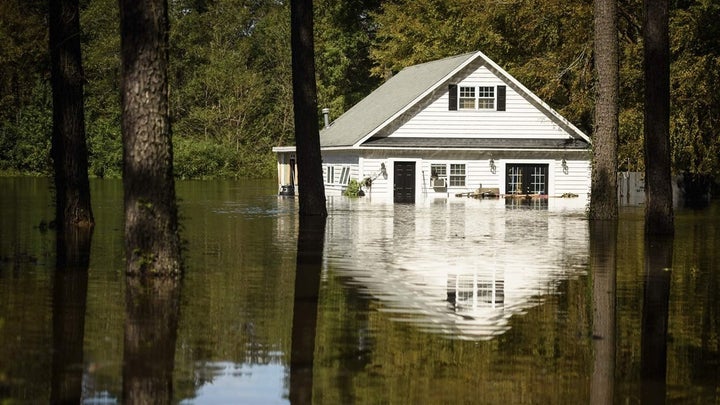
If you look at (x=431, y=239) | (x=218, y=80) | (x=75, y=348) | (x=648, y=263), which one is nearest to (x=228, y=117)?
(x=218, y=80)

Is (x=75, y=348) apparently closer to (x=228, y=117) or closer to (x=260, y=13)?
(x=228, y=117)

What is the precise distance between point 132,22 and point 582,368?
7626mm

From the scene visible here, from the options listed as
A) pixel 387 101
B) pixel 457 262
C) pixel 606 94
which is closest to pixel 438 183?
pixel 387 101

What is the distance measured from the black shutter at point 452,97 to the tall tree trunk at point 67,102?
3363 cm

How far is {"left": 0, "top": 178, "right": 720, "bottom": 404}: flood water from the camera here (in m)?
9.77

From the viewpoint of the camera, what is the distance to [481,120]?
60.2 metres

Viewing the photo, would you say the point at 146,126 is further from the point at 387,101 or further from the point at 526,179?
the point at 387,101

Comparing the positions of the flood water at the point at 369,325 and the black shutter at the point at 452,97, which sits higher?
the black shutter at the point at 452,97

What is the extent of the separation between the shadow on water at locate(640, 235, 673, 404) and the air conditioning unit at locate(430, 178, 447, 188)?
121 ft

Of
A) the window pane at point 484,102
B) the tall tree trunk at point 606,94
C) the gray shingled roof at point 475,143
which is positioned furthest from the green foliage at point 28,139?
the tall tree trunk at point 606,94

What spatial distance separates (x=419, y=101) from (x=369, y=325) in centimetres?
4650

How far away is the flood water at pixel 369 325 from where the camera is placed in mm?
9773

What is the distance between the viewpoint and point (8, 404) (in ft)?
27.7

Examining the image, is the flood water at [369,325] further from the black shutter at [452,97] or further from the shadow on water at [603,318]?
the black shutter at [452,97]
